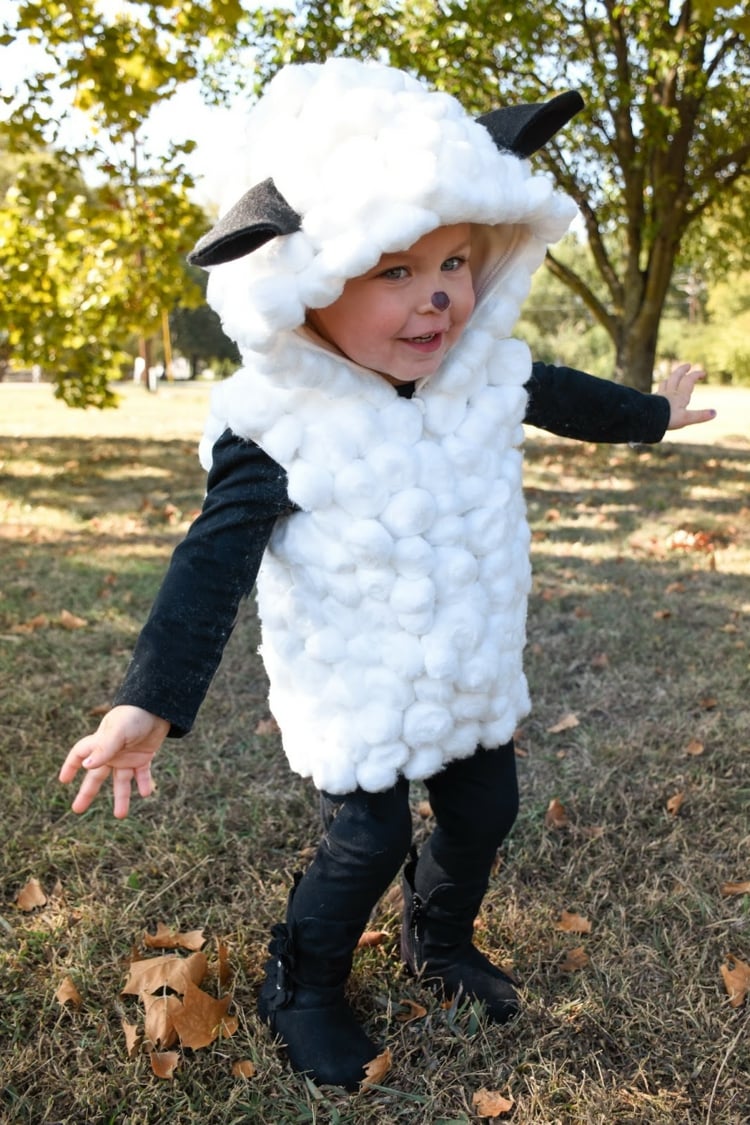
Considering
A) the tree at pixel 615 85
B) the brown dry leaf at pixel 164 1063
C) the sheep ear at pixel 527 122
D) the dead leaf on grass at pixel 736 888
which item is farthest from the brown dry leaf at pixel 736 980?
the tree at pixel 615 85

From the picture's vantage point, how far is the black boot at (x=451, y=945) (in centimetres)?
203

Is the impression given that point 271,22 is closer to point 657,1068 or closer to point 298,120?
point 298,120

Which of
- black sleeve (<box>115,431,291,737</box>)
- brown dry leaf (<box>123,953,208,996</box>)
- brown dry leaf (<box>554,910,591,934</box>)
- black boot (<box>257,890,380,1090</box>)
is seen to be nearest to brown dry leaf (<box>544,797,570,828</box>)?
brown dry leaf (<box>554,910,591,934</box>)

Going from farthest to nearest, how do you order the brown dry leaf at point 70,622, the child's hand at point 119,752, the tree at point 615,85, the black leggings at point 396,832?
1. the tree at point 615,85
2. the brown dry leaf at point 70,622
3. the black leggings at point 396,832
4. the child's hand at point 119,752

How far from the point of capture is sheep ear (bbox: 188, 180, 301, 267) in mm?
1439

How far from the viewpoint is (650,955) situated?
217 centimetres

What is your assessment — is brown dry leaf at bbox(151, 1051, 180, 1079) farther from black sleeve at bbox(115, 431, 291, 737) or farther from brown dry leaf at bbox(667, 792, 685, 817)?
brown dry leaf at bbox(667, 792, 685, 817)

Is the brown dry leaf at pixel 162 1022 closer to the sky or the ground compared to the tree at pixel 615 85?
closer to the ground

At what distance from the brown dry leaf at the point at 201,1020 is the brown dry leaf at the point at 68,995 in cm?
24

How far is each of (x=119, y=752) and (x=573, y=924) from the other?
4.03ft

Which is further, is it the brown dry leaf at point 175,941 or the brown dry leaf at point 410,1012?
the brown dry leaf at point 175,941

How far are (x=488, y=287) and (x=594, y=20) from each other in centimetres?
855

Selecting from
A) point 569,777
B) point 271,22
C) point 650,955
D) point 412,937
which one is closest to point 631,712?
point 569,777

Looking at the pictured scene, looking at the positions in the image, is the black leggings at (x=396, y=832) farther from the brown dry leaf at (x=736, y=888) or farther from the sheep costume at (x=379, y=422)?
the brown dry leaf at (x=736, y=888)
